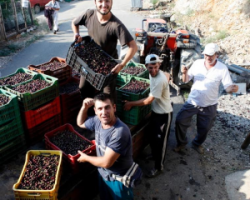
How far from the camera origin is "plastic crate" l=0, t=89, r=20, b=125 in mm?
3266

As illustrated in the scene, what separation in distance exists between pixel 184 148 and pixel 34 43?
979 centimetres

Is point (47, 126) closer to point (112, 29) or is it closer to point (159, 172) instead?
point (112, 29)

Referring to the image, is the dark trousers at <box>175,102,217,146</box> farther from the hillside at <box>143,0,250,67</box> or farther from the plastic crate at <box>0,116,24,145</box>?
the hillside at <box>143,0,250,67</box>

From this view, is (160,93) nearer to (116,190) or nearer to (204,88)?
(204,88)

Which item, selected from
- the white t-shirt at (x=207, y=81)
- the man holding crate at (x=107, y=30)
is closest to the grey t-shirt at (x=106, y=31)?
the man holding crate at (x=107, y=30)

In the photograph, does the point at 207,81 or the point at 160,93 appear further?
the point at 207,81

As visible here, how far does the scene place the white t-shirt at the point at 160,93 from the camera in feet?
12.3

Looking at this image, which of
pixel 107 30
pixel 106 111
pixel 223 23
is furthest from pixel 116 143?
pixel 223 23

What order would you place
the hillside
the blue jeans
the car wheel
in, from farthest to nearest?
the car wheel → the hillside → the blue jeans

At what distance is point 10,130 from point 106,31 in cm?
195

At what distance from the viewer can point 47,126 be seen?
3979mm

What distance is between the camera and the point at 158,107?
4039 mm

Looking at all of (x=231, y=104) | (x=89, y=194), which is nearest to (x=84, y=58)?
(x=89, y=194)

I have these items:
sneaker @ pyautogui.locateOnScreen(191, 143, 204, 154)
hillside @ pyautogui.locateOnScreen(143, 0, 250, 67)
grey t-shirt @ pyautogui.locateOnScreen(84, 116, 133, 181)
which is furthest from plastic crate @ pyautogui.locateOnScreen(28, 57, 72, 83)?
hillside @ pyautogui.locateOnScreen(143, 0, 250, 67)
